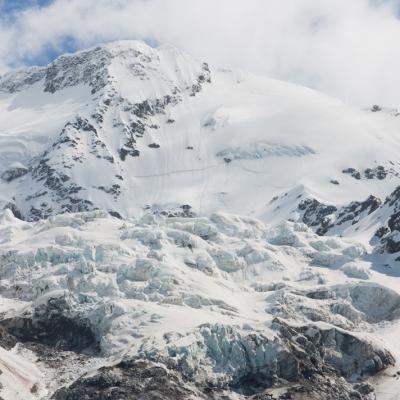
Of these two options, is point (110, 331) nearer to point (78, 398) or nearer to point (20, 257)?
point (78, 398)

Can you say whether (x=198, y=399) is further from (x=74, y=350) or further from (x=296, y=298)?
(x=296, y=298)

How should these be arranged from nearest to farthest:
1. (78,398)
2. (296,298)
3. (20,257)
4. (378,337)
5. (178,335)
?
1. (78,398)
2. (178,335)
3. (378,337)
4. (296,298)
5. (20,257)

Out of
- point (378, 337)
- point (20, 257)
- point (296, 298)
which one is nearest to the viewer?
point (378, 337)

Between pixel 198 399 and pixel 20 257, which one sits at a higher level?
pixel 198 399

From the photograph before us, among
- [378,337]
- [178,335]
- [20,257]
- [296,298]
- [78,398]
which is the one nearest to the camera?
[78,398]

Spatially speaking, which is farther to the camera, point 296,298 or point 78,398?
point 296,298

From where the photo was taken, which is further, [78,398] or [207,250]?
[207,250]

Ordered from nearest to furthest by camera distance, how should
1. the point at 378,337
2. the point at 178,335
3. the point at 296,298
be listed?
the point at 178,335 < the point at 378,337 < the point at 296,298

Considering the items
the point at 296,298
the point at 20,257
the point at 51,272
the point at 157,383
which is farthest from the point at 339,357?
the point at 20,257

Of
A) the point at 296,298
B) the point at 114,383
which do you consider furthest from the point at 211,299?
the point at 114,383
